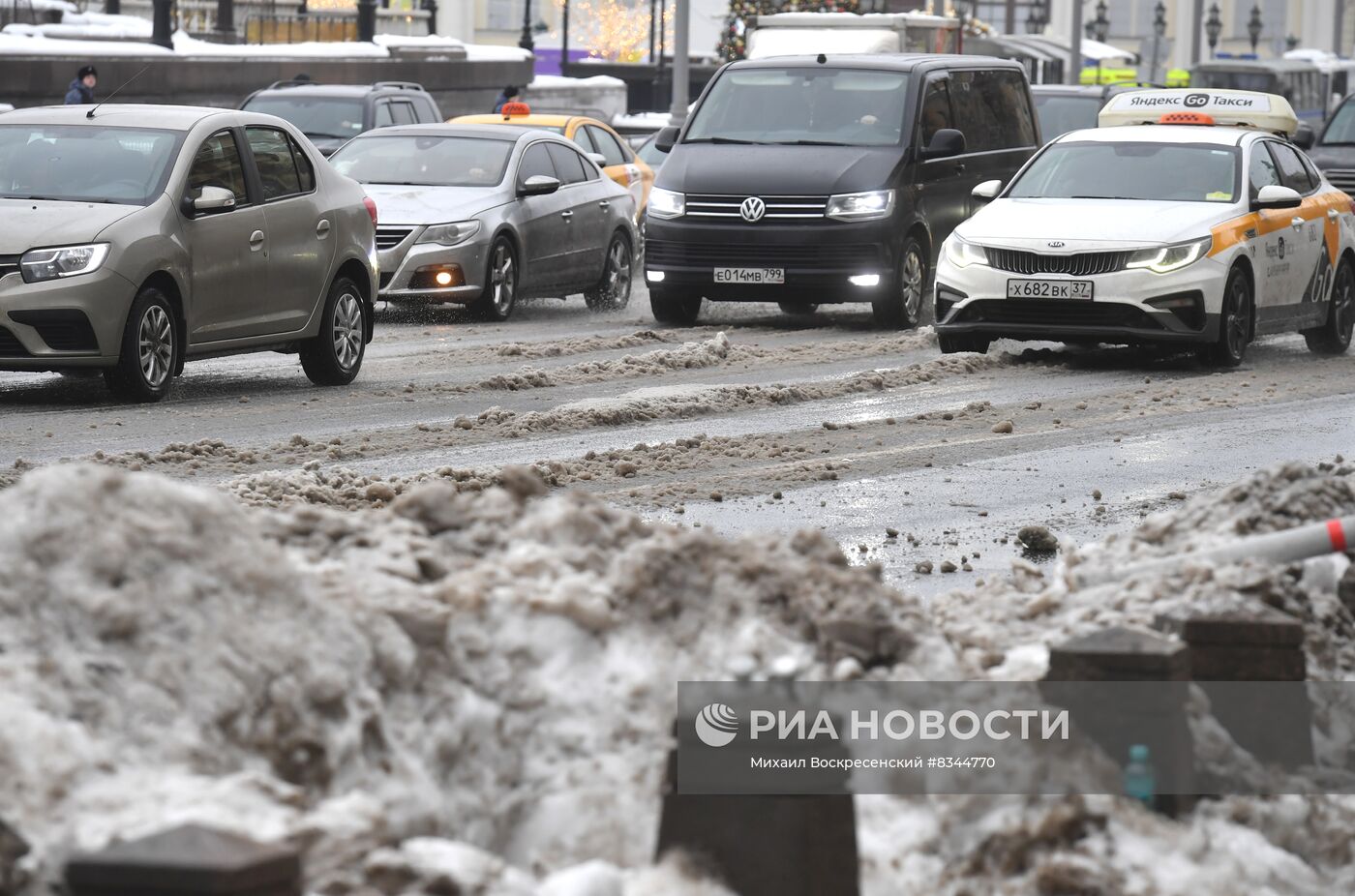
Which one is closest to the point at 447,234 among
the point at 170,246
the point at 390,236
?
Answer: the point at 390,236

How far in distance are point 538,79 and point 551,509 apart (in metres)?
52.9

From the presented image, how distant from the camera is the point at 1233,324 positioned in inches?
588

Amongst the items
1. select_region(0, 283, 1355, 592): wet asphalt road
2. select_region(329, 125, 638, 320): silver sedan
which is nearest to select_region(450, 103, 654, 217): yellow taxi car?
select_region(329, 125, 638, 320): silver sedan

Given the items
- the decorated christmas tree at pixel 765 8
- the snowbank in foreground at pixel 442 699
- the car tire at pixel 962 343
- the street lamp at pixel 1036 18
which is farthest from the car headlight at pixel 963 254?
the street lamp at pixel 1036 18

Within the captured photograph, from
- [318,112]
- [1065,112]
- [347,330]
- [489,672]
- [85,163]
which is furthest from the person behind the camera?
[1065,112]

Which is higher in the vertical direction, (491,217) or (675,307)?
(491,217)

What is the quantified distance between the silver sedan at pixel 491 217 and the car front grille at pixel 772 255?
1.34 meters

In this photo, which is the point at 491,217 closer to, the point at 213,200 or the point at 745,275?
the point at 745,275

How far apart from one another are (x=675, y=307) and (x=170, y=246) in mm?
6556

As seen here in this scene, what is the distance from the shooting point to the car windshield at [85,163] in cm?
1245

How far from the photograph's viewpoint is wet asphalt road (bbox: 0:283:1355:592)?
913 cm

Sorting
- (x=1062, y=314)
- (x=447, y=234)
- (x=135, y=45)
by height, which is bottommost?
(x=1062, y=314)

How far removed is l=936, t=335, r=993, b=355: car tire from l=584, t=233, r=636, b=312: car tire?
4.96 metres

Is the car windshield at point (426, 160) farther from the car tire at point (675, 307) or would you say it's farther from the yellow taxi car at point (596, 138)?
the yellow taxi car at point (596, 138)
